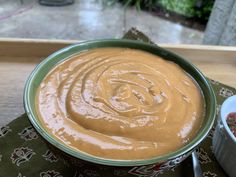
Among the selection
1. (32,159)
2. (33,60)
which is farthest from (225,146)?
(33,60)

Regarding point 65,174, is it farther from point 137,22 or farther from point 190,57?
point 137,22

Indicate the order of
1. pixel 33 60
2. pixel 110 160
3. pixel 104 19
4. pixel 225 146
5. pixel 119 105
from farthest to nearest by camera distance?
1. pixel 104 19
2. pixel 33 60
3. pixel 225 146
4. pixel 119 105
5. pixel 110 160

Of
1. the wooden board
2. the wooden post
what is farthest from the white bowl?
the wooden post

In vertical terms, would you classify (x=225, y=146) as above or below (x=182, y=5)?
above

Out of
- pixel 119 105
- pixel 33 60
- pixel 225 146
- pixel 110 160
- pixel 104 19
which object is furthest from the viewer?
pixel 104 19

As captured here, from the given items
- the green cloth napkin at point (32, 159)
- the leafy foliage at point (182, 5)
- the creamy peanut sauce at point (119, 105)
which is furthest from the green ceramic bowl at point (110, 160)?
the leafy foliage at point (182, 5)

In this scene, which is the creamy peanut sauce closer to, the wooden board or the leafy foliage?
the wooden board

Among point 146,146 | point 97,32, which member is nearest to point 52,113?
point 146,146

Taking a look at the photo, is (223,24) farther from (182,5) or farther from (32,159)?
(182,5)
